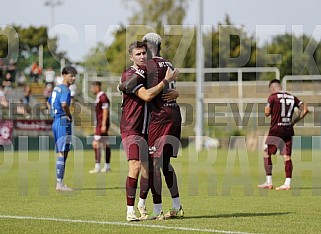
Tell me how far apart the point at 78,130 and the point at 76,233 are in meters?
29.5

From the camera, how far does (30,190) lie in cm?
1595

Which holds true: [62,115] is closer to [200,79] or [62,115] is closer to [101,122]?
[101,122]

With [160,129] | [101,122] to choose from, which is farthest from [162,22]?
[160,129]

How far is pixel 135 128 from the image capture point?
35.6ft

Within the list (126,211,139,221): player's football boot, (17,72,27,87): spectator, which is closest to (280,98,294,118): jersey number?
(126,211,139,221): player's football boot

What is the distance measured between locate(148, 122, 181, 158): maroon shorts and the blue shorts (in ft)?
17.0

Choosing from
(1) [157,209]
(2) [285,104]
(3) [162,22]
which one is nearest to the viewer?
(1) [157,209]

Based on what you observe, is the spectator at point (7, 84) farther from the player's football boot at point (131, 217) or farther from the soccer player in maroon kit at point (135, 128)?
the player's football boot at point (131, 217)

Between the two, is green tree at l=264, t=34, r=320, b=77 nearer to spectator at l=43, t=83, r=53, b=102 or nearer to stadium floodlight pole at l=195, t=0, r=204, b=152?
stadium floodlight pole at l=195, t=0, r=204, b=152

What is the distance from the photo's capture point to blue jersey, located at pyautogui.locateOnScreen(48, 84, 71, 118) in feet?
51.3

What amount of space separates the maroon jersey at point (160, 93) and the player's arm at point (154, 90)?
218mm

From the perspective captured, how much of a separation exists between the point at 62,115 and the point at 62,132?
338mm

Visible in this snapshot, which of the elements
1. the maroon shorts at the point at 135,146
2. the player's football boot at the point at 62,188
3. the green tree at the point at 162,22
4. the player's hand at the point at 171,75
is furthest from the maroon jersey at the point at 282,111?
the green tree at the point at 162,22

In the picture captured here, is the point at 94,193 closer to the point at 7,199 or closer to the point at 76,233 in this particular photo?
the point at 7,199
